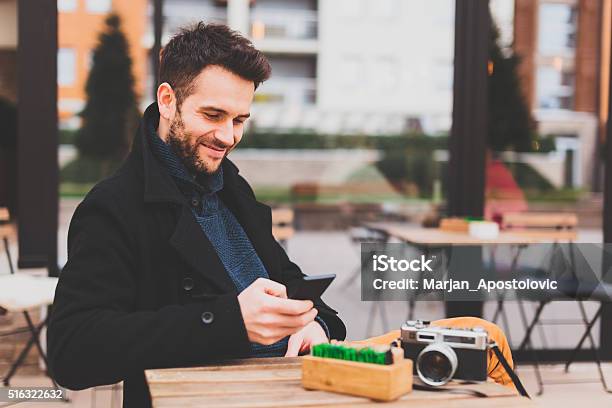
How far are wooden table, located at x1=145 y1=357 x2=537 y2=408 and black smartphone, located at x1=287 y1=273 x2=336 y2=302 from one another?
0.15 metres

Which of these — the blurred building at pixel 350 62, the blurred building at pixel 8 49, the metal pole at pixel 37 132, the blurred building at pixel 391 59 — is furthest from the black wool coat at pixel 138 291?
the blurred building at pixel 350 62

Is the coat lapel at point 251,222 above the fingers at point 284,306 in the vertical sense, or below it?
above

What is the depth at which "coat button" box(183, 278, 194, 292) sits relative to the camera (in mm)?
1544

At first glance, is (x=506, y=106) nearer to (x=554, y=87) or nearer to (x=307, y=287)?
(x=554, y=87)

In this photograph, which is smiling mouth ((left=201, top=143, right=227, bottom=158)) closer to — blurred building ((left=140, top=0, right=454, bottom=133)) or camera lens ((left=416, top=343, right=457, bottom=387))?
camera lens ((left=416, top=343, right=457, bottom=387))

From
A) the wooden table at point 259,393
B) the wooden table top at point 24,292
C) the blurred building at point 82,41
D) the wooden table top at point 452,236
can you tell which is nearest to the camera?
the wooden table at point 259,393

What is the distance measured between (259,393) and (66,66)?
144 inches

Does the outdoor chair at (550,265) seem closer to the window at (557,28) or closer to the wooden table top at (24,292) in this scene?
the window at (557,28)

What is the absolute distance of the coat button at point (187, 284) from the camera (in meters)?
1.54

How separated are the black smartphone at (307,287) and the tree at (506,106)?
143 inches

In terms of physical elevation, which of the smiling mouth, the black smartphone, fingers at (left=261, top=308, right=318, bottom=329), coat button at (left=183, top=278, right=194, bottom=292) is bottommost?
fingers at (left=261, top=308, right=318, bottom=329)

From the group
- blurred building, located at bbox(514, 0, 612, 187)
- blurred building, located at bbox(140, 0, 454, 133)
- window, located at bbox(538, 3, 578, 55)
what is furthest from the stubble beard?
window, located at bbox(538, 3, 578, 55)

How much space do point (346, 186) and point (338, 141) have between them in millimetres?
328

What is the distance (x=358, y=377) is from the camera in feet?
3.93
